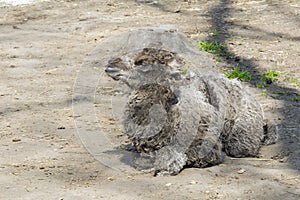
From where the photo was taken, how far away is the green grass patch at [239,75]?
662 centimetres

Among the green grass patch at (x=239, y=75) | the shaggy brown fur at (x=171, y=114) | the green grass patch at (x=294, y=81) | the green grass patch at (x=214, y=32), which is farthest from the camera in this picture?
the green grass patch at (x=214, y=32)

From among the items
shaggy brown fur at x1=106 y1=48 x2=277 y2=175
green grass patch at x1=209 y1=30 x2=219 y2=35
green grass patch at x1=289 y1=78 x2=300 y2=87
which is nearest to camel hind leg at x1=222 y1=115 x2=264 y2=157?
shaggy brown fur at x1=106 y1=48 x2=277 y2=175

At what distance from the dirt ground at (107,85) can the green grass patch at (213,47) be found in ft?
0.28

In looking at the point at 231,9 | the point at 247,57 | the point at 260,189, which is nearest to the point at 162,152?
the point at 260,189

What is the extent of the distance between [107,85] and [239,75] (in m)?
1.28

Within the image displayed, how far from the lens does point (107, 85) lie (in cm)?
644

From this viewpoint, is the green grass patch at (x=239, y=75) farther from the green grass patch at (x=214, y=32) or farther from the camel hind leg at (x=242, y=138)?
the camel hind leg at (x=242, y=138)

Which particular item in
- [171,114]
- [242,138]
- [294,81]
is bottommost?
[294,81]

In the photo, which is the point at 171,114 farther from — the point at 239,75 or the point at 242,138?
the point at 239,75

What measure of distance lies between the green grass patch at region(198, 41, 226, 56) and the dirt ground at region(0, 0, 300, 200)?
0.28 ft

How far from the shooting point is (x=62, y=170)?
4.41m

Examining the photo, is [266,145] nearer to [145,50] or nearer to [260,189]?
[260,189]

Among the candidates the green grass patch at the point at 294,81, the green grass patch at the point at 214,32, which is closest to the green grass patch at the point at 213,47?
the green grass patch at the point at 214,32

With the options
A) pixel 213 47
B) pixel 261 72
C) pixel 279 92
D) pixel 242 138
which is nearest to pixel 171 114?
pixel 242 138
